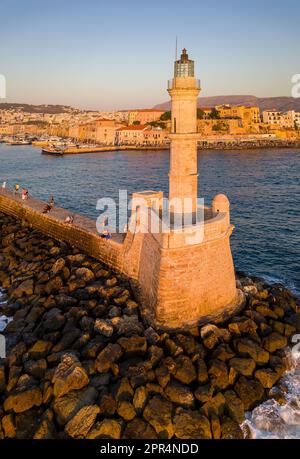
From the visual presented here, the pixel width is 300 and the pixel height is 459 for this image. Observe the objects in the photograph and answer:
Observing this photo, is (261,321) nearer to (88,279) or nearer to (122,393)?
Answer: (122,393)

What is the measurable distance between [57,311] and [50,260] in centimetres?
329

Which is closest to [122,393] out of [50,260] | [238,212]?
[50,260]

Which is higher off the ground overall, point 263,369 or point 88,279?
point 88,279

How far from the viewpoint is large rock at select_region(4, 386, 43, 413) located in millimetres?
5811

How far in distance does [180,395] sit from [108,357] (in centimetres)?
147

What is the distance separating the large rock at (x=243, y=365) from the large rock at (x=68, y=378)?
2647 millimetres

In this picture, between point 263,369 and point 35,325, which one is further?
point 35,325

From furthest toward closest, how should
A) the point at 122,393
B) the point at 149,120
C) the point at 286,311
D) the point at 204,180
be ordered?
the point at 149,120, the point at 204,180, the point at 286,311, the point at 122,393

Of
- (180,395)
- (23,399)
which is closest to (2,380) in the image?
(23,399)

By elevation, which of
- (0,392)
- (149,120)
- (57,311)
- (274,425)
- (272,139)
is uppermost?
(149,120)

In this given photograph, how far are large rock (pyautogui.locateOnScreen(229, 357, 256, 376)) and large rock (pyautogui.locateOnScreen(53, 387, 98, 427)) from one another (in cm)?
253

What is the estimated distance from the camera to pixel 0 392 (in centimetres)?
627

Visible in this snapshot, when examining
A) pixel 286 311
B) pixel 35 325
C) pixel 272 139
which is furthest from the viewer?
pixel 272 139

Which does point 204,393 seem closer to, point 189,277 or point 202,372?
point 202,372
